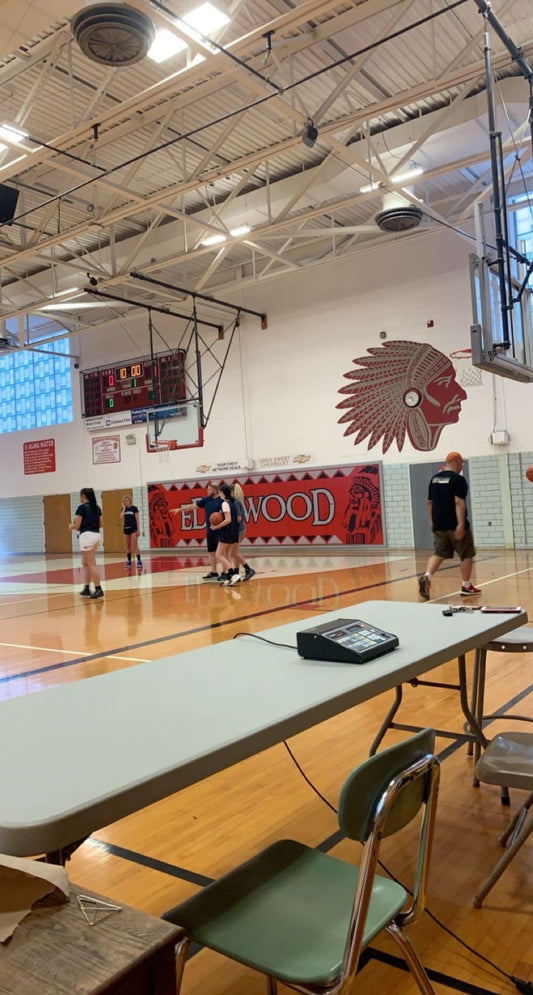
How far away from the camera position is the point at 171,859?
258 centimetres

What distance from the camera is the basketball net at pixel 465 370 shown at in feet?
45.2

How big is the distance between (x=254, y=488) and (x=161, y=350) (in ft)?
15.1

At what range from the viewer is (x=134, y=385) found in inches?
739

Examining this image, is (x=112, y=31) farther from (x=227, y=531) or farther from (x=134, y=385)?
(x=134, y=385)

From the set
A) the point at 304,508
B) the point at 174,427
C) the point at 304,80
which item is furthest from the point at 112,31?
the point at 174,427

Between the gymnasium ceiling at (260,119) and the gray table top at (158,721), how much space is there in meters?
6.24

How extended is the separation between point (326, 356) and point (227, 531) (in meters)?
7.25

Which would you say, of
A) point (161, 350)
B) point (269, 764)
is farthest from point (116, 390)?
point (269, 764)

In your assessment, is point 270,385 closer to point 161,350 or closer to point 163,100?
point 161,350

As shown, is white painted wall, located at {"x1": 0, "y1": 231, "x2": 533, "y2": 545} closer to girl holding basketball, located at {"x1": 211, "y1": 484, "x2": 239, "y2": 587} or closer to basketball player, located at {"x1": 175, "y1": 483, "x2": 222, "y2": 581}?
basketball player, located at {"x1": 175, "y1": 483, "x2": 222, "y2": 581}

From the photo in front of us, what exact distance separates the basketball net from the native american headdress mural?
0.43ft

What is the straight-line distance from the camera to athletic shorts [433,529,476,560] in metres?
7.75

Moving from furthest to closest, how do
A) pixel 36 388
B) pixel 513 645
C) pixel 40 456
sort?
pixel 36 388 → pixel 40 456 → pixel 513 645

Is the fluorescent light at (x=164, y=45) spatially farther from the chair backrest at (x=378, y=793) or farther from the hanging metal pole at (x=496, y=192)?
the chair backrest at (x=378, y=793)
